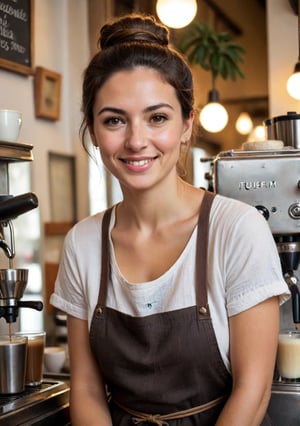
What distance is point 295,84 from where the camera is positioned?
306 cm

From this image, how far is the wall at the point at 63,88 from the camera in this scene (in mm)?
3090

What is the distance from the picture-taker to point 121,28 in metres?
1.47

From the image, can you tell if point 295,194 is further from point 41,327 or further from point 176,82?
point 41,327

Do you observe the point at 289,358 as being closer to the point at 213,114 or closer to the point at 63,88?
the point at 63,88

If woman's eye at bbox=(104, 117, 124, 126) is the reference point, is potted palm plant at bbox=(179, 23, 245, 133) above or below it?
above

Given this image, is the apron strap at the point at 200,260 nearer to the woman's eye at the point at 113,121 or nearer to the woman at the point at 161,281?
the woman at the point at 161,281

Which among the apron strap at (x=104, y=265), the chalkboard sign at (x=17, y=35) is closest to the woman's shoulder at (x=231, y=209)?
the apron strap at (x=104, y=265)

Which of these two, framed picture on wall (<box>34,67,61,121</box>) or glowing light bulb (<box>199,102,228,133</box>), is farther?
glowing light bulb (<box>199,102,228,133</box>)

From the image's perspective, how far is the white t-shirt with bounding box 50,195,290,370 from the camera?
1.31 m

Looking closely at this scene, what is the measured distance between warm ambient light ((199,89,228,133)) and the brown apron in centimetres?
252

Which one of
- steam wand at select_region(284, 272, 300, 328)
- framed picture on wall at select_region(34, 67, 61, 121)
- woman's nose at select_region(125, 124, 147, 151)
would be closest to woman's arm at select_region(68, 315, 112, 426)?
woman's nose at select_region(125, 124, 147, 151)

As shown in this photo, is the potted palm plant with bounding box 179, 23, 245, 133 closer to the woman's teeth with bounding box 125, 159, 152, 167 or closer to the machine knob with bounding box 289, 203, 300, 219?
the machine knob with bounding box 289, 203, 300, 219

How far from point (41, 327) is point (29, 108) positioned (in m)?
Result: 1.01

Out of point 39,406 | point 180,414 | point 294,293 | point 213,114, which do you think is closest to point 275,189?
point 294,293
